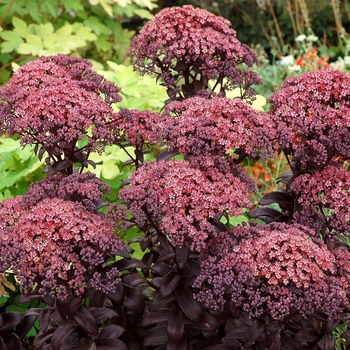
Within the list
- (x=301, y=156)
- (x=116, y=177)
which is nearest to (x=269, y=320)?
(x=301, y=156)

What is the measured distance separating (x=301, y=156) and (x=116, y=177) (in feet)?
3.78

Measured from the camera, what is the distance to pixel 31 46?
4.25 metres

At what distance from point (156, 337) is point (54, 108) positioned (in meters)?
0.96

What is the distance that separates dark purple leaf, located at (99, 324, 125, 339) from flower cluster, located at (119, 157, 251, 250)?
473mm

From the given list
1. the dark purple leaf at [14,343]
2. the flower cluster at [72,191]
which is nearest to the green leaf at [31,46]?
the flower cluster at [72,191]

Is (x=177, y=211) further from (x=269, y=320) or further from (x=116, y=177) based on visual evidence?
(x=116, y=177)

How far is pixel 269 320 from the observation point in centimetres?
194

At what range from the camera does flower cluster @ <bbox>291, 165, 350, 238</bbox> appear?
2041 mm

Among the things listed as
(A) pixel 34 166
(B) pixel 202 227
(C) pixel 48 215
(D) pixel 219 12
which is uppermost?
(C) pixel 48 215

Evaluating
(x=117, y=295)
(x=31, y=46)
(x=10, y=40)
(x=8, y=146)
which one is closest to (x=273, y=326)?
(x=117, y=295)

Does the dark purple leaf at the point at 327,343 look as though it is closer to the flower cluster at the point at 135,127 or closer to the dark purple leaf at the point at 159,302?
the dark purple leaf at the point at 159,302

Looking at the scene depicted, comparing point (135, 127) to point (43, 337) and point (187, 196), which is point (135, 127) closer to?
point (187, 196)

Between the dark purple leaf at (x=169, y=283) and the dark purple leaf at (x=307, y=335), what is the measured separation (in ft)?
1.61

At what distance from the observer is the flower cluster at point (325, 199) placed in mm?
2041
